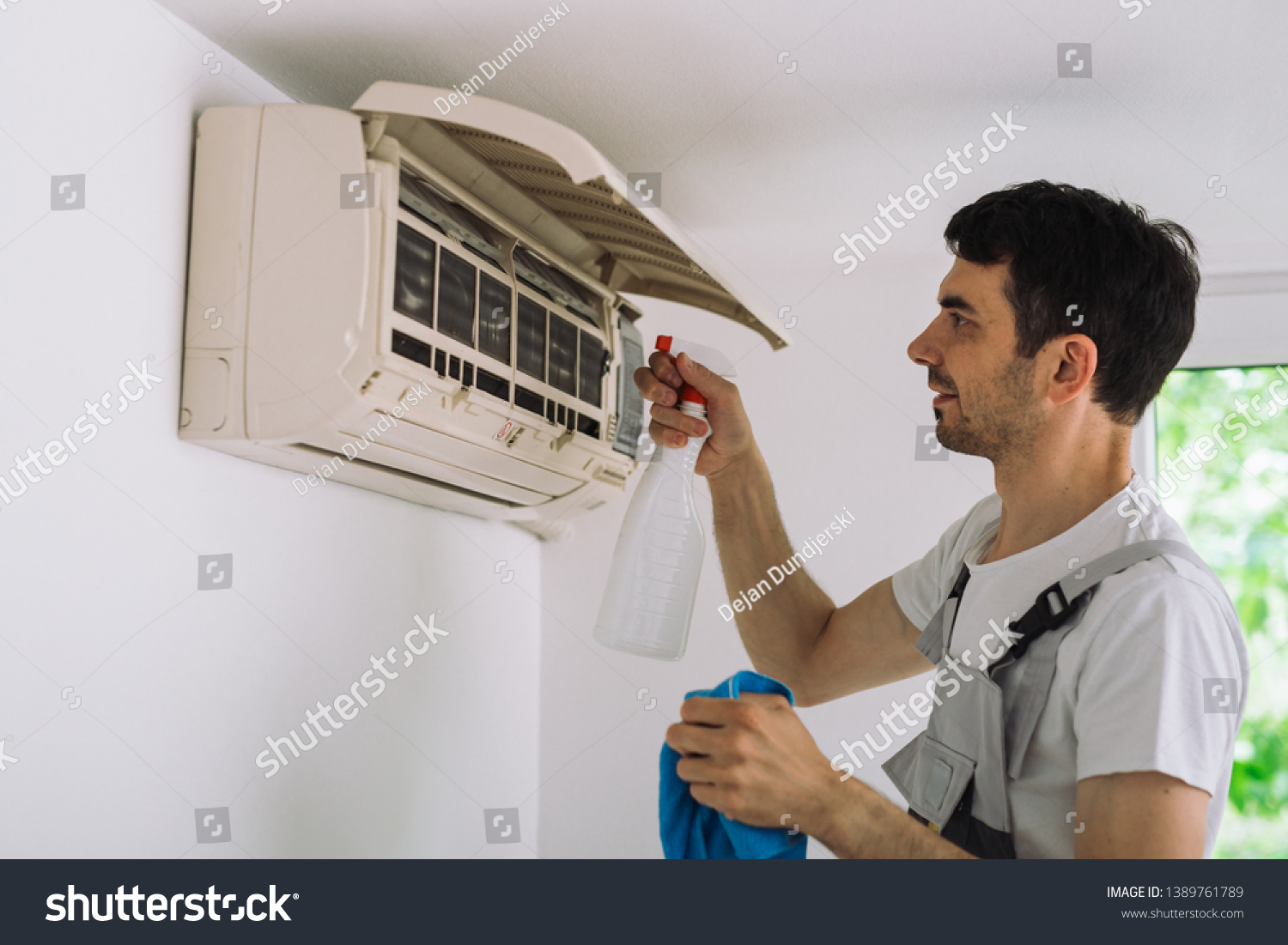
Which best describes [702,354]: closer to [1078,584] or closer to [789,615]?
[789,615]

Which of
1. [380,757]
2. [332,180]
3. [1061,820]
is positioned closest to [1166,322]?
[1061,820]

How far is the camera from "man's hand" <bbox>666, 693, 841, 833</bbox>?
1.03m

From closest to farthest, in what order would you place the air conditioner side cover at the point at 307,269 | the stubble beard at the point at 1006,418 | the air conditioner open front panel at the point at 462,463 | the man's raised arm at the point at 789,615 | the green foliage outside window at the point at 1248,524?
the air conditioner side cover at the point at 307,269, the air conditioner open front panel at the point at 462,463, the stubble beard at the point at 1006,418, the man's raised arm at the point at 789,615, the green foliage outside window at the point at 1248,524

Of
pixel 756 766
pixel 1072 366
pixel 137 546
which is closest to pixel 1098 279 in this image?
pixel 1072 366

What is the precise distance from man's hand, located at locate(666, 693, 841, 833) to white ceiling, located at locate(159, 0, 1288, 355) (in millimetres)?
808

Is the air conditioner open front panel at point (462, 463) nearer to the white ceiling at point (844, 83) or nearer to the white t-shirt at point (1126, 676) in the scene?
the white ceiling at point (844, 83)

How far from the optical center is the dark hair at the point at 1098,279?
1.32m

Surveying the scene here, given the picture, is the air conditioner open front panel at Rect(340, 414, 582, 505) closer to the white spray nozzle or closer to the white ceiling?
the white spray nozzle

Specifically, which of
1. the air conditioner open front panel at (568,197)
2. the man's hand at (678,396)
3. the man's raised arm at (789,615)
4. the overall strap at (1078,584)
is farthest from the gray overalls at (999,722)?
the air conditioner open front panel at (568,197)

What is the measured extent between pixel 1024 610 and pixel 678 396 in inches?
20.5

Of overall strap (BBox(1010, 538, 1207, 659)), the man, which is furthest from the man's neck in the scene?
overall strap (BBox(1010, 538, 1207, 659))

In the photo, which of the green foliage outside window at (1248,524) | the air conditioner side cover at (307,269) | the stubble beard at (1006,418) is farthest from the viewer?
the green foliage outside window at (1248,524)

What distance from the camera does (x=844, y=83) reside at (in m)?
1.38

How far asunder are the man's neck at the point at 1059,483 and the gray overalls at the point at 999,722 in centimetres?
15
